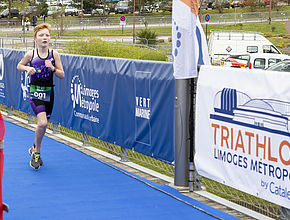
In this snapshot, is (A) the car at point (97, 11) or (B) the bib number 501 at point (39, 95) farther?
(A) the car at point (97, 11)

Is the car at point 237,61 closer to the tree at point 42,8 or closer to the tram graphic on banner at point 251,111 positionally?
the tram graphic on banner at point 251,111

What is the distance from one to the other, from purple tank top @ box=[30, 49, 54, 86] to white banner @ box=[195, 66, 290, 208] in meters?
2.77

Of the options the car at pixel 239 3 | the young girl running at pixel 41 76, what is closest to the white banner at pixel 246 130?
the young girl running at pixel 41 76

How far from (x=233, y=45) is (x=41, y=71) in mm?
27609

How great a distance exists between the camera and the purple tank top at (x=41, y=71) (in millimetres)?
8922

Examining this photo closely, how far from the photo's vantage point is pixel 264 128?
6.05 m

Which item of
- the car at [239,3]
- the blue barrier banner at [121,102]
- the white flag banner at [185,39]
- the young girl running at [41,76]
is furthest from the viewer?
the car at [239,3]

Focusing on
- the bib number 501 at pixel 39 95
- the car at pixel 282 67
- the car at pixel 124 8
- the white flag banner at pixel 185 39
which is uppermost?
the car at pixel 124 8

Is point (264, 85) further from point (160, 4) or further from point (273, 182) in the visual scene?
point (160, 4)

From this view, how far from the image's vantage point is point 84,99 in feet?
35.3

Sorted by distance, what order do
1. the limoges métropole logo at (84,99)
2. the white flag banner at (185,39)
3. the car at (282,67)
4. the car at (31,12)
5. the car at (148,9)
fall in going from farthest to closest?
the car at (148,9)
the car at (31,12)
the car at (282,67)
the limoges métropole logo at (84,99)
the white flag banner at (185,39)

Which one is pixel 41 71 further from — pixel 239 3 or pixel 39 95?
pixel 239 3

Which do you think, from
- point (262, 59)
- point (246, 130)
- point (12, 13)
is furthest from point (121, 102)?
point (12, 13)

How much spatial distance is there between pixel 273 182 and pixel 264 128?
56 centimetres
